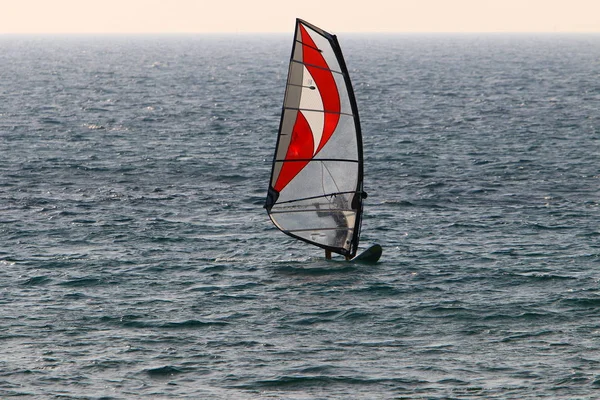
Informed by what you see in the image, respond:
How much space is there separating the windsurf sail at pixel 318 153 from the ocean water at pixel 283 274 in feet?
6.10

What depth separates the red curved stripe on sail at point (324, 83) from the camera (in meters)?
37.0

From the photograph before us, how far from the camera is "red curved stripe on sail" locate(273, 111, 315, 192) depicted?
125ft

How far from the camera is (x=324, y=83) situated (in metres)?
37.6

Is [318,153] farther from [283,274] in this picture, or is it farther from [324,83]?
[283,274]

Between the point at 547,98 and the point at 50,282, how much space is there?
85.6 metres

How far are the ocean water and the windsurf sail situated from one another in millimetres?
1860

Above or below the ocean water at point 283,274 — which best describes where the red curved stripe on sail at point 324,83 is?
above

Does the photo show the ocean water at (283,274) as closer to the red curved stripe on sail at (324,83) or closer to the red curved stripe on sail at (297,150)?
the red curved stripe on sail at (297,150)

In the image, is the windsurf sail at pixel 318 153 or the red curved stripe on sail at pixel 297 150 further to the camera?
the red curved stripe on sail at pixel 297 150

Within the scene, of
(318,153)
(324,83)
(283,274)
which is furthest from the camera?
(283,274)

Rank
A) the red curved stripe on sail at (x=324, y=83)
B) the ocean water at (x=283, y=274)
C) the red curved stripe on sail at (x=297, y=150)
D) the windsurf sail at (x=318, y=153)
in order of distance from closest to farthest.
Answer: the ocean water at (x=283, y=274)
the red curved stripe on sail at (x=324, y=83)
the windsurf sail at (x=318, y=153)
the red curved stripe on sail at (x=297, y=150)

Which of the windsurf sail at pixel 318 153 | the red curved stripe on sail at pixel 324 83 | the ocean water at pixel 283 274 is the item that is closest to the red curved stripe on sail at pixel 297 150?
the windsurf sail at pixel 318 153

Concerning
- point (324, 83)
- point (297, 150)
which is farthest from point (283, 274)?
point (324, 83)

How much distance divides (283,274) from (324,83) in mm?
7887
